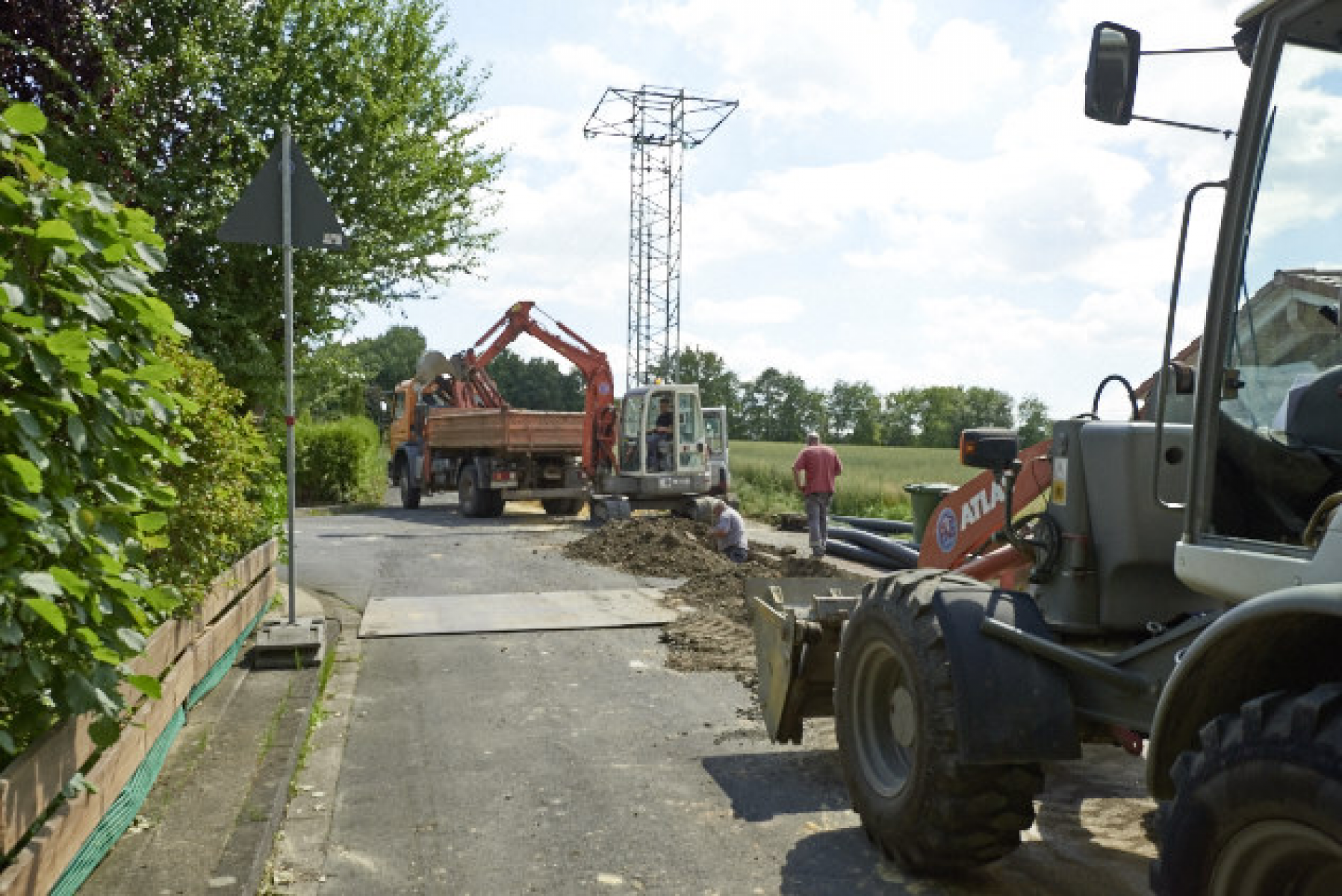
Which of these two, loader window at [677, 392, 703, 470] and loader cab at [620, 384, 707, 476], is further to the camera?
loader window at [677, 392, 703, 470]

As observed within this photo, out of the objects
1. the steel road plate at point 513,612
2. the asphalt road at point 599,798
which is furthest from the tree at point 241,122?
the asphalt road at point 599,798

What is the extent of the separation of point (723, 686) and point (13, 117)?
5.38 m

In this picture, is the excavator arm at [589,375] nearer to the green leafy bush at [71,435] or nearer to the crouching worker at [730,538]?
the crouching worker at [730,538]

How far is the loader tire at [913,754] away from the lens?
4.00 metres

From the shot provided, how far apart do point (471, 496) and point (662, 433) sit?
4.00 metres

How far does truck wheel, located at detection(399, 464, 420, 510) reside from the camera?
83.3 feet

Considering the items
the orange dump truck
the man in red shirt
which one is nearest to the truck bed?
the orange dump truck

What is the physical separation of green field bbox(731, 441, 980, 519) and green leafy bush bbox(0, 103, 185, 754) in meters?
18.9

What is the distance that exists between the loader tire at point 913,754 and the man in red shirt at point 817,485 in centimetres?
1146

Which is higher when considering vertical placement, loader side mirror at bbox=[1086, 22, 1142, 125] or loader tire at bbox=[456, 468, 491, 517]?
loader side mirror at bbox=[1086, 22, 1142, 125]

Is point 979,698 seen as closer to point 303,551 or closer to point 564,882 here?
point 564,882

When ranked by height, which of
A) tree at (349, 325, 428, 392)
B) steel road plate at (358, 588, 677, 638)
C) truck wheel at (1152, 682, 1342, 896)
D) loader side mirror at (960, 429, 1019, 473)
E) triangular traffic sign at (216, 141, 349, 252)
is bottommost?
steel road plate at (358, 588, 677, 638)

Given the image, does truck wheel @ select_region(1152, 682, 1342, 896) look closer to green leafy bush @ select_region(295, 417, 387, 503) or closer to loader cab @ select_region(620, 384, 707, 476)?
loader cab @ select_region(620, 384, 707, 476)

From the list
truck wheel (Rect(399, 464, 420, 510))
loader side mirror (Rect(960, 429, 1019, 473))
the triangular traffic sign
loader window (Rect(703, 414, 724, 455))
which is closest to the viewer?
loader side mirror (Rect(960, 429, 1019, 473))
